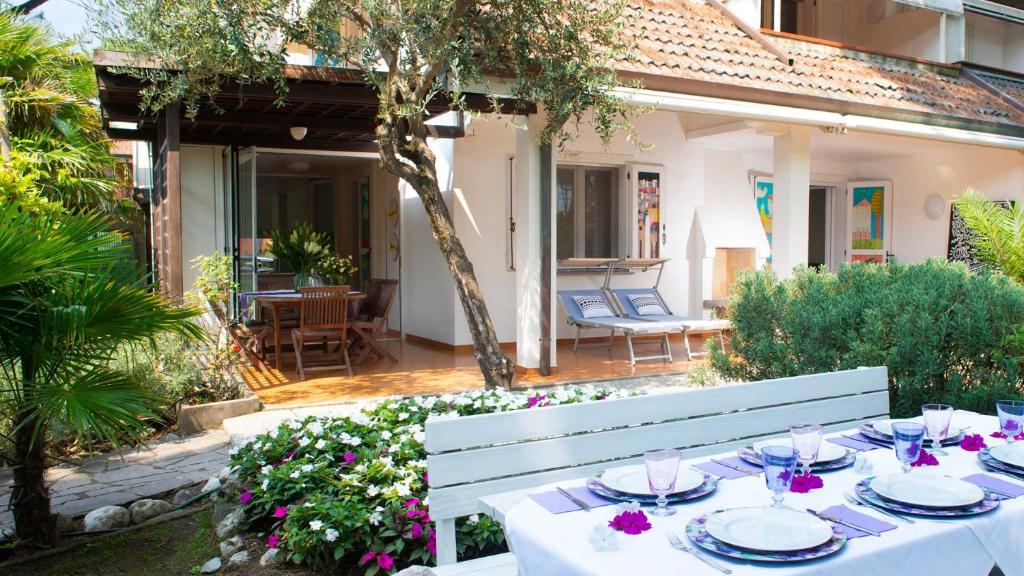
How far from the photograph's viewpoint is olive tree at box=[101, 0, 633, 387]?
5.31m

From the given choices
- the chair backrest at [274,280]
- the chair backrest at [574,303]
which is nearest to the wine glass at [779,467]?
the chair backrest at [574,303]

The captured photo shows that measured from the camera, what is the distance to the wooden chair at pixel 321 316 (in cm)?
717

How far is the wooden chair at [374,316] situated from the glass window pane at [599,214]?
2.74m

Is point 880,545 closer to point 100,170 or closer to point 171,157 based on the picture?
point 171,157

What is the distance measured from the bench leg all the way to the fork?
0.99m

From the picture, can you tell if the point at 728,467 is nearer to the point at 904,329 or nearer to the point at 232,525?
the point at 904,329

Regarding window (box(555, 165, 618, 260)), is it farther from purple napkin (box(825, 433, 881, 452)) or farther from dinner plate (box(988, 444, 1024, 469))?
dinner plate (box(988, 444, 1024, 469))

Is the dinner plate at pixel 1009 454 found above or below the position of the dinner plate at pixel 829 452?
above

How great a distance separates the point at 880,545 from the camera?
169 centimetres

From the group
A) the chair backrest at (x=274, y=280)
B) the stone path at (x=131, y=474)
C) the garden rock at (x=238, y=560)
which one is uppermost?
the chair backrest at (x=274, y=280)

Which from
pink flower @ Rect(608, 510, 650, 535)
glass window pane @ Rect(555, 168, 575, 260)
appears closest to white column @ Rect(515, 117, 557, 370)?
glass window pane @ Rect(555, 168, 575, 260)

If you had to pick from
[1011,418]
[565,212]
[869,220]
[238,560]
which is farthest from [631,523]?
[869,220]

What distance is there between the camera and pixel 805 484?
2.06 metres

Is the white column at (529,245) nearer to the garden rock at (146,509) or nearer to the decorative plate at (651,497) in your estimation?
the garden rock at (146,509)
